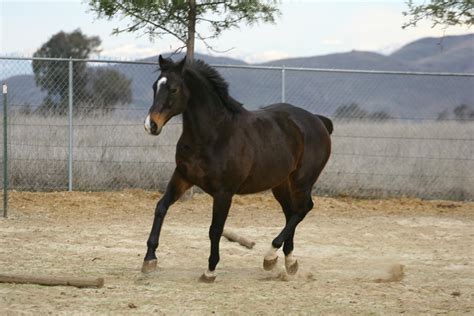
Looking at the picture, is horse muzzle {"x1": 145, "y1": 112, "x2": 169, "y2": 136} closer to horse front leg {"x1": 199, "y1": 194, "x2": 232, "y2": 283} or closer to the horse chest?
the horse chest

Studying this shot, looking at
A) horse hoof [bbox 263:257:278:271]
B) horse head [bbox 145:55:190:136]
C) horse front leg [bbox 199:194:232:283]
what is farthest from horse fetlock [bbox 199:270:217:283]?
horse head [bbox 145:55:190:136]

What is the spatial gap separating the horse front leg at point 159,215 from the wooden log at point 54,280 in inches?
29.5

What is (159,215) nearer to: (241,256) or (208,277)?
(208,277)

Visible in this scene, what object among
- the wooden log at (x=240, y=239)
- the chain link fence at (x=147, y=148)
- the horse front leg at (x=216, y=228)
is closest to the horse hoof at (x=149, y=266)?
the horse front leg at (x=216, y=228)

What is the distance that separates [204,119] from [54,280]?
1.97 meters

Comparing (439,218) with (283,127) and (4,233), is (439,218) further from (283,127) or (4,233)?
(4,233)

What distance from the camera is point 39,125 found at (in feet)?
45.8

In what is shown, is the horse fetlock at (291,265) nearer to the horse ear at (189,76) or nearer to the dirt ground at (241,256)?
the dirt ground at (241,256)

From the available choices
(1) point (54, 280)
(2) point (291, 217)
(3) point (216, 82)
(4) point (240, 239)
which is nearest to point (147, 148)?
(4) point (240, 239)

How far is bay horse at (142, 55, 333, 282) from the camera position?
24.1 ft

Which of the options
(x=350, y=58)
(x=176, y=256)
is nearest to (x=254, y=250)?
(x=176, y=256)

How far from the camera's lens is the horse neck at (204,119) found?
24.5 ft

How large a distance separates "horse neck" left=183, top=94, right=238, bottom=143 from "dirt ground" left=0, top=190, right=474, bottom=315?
1352 mm

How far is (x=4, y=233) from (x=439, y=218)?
659 centimetres
